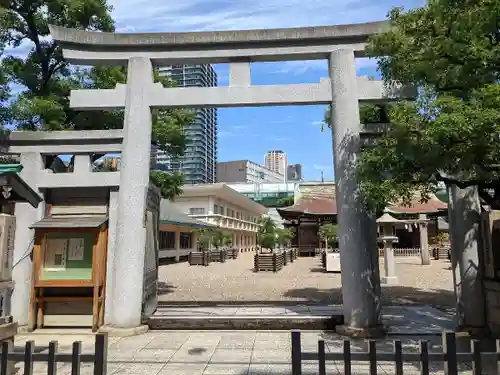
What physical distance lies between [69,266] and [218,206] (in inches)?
1413

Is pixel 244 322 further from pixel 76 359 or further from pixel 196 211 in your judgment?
pixel 196 211

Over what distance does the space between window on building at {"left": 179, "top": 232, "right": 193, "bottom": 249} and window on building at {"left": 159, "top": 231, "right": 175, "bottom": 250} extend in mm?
2593

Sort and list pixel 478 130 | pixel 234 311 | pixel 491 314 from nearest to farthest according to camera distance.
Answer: pixel 478 130
pixel 491 314
pixel 234 311

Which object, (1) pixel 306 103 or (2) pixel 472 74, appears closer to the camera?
(2) pixel 472 74

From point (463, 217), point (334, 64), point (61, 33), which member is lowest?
point (463, 217)

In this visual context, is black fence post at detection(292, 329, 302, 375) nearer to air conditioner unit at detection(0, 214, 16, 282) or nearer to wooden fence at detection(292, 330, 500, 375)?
wooden fence at detection(292, 330, 500, 375)

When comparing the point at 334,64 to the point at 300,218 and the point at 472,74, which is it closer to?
the point at 472,74

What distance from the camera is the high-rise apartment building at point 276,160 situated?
7372 inches

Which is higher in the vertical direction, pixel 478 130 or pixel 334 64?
pixel 334 64

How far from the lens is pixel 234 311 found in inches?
395

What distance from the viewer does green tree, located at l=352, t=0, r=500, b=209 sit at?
529 centimetres

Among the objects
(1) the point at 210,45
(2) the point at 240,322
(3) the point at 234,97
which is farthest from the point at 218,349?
(1) the point at 210,45

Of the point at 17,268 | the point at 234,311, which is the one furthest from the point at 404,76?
the point at 17,268

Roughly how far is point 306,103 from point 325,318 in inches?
169
